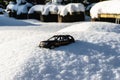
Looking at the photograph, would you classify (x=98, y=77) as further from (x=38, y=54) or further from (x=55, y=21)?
(x=55, y=21)

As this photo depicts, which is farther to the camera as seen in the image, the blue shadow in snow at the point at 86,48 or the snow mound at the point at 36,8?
the snow mound at the point at 36,8

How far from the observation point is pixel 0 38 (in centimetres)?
3194

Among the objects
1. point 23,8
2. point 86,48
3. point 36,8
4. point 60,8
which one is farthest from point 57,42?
point 23,8

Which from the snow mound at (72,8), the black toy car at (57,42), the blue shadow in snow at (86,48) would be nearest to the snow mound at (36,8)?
the snow mound at (72,8)

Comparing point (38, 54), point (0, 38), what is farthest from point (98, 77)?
point (0, 38)

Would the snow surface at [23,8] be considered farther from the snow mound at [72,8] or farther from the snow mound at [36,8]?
the snow mound at [72,8]

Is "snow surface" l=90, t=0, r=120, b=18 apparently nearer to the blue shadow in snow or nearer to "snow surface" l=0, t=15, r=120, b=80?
"snow surface" l=0, t=15, r=120, b=80

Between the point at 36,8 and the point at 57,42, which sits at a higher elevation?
the point at 57,42

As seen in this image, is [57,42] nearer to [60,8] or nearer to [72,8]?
[72,8]

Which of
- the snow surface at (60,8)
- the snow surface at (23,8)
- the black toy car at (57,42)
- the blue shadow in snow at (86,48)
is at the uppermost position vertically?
the black toy car at (57,42)

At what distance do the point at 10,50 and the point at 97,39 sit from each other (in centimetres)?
579

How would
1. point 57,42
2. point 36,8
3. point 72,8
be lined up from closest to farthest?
point 57,42 < point 72,8 < point 36,8

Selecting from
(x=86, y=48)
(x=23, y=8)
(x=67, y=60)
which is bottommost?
(x=23, y=8)

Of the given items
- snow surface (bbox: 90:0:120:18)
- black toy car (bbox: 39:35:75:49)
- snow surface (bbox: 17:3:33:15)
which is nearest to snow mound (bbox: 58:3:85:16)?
snow surface (bbox: 90:0:120:18)
